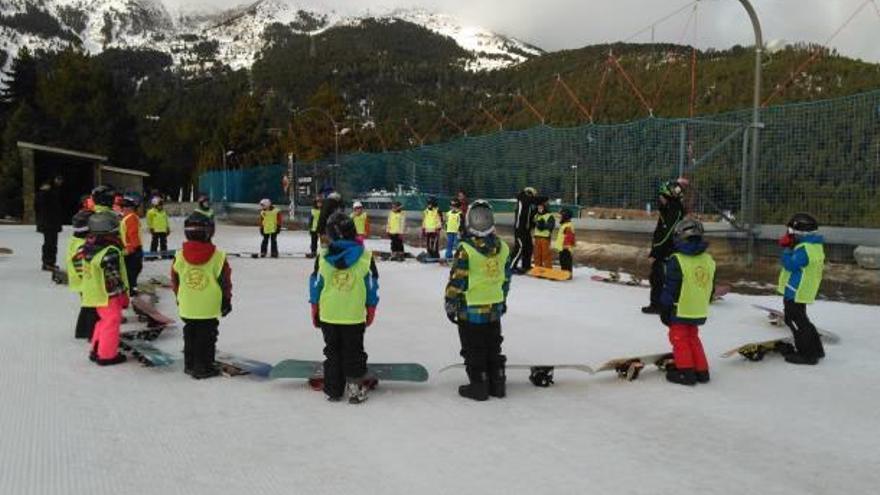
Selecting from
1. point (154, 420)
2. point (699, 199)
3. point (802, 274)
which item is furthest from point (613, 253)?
point (154, 420)

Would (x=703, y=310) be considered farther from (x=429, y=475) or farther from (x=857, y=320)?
(x=857, y=320)

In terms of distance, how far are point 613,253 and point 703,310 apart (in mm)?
11852

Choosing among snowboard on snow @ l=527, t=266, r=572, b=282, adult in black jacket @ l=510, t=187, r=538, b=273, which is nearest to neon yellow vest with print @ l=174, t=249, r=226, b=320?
snowboard on snow @ l=527, t=266, r=572, b=282

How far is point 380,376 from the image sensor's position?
5.73 m

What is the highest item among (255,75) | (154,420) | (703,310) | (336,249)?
(255,75)

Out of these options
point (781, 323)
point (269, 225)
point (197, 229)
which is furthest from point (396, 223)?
point (197, 229)

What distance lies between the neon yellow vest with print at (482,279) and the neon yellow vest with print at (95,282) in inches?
131

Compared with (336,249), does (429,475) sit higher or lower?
Answer: lower

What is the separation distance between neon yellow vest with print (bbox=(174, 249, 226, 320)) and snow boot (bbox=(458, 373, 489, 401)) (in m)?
2.23

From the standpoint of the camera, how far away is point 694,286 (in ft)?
19.8

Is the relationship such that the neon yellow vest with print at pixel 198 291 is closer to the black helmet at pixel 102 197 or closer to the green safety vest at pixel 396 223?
the black helmet at pixel 102 197

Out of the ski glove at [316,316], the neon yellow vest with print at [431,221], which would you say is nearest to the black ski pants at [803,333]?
the ski glove at [316,316]

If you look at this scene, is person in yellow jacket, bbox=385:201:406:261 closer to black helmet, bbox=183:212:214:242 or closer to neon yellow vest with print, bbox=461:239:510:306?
black helmet, bbox=183:212:214:242

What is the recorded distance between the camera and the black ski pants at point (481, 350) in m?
5.56
